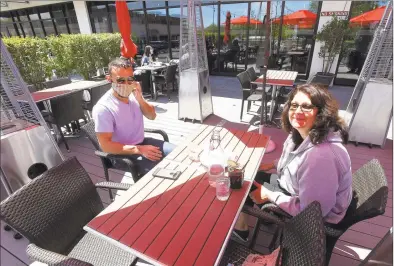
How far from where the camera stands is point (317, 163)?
1.16 metres

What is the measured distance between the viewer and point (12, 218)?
1.11 metres

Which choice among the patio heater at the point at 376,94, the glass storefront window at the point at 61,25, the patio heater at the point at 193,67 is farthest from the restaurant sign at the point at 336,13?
the glass storefront window at the point at 61,25

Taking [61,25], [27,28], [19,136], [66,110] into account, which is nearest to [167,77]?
[66,110]

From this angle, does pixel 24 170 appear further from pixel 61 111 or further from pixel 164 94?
pixel 164 94

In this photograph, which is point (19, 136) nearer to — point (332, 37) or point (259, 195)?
point (259, 195)

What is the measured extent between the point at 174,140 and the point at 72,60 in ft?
14.4

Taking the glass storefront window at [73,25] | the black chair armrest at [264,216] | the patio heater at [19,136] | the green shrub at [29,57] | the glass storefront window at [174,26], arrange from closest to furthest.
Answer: the black chair armrest at [264,216] < the patio heater at [19,136] < the green shrub at [29,57] < the glass storefront window at [174,26] < the glass storefront window at [73,25]

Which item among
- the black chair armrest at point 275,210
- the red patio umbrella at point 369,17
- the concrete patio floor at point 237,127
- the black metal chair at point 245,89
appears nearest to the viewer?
the black chair armrest at point 275,210

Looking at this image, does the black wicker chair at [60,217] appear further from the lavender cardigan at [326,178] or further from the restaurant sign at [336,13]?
A: the restaurant sign at [336,13]

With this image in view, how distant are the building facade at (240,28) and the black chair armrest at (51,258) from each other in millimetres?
5710

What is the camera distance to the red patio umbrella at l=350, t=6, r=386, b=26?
5.34 metres

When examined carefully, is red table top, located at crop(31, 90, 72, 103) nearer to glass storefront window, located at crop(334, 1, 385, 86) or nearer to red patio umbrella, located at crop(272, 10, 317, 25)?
red patio umbrella, located at crop(272, 10, 317, 25)

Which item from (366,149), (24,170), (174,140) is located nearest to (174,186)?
(24,170)

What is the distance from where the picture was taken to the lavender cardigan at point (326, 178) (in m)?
1.15
